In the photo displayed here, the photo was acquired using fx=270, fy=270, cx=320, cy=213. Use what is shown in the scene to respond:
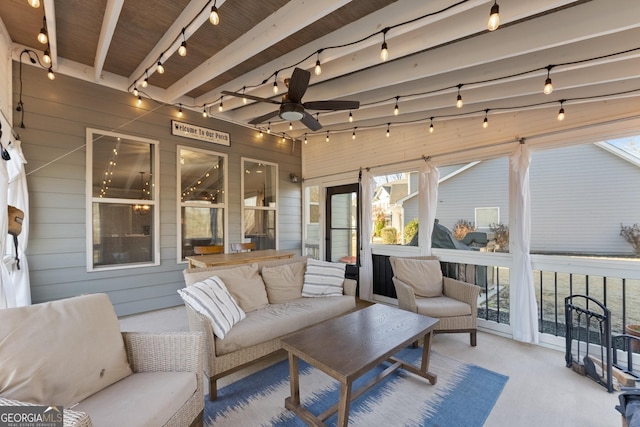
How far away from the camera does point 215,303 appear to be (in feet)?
7.66

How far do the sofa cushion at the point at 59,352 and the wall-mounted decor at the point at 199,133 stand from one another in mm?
3449

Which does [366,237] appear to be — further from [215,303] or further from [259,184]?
[215,303]

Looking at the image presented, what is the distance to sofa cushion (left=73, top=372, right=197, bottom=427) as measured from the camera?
1236mm

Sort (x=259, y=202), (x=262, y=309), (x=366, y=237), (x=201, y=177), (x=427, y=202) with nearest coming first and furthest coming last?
(x=262, y=309) < (x=427, y=202) < (x=201, y=177) < (x=366, y=237) < (x=259, y=202)

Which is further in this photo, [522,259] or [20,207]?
[522,259]

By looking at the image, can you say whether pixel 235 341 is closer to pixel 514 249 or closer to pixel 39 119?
pixel 514 249

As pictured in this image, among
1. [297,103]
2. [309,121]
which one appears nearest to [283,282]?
[309,121]

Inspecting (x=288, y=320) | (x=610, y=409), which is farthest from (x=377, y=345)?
(x=610, y=409)

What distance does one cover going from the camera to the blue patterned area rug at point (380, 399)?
1.94 meters

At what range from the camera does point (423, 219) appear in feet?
13.7

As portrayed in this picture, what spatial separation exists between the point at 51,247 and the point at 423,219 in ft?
16.4

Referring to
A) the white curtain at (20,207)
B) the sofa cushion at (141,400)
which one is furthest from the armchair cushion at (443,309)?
the white curtain at (20,207)

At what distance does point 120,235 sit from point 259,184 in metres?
2.49

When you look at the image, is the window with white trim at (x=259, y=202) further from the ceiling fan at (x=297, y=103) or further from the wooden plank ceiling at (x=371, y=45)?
the ceiling fan at (x=297, y=103)
